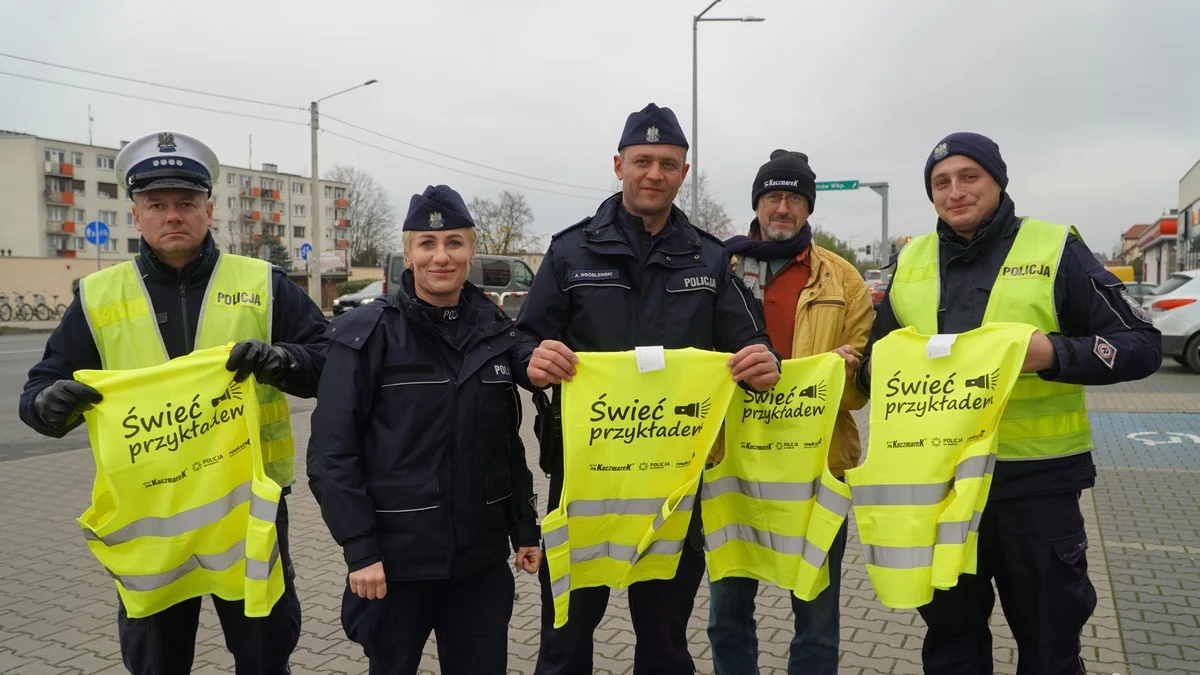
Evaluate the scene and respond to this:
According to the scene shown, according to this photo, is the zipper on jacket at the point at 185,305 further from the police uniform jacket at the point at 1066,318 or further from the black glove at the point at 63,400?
the police uniform jacket at the point at 1066,318

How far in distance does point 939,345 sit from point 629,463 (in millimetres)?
1124

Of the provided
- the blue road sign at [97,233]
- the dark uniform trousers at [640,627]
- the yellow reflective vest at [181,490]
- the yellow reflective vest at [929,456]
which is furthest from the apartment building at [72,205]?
the yellow reflective vest at [929,456]

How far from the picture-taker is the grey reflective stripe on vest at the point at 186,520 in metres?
2.67

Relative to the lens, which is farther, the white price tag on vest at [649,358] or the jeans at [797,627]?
the jeans at [797,627]

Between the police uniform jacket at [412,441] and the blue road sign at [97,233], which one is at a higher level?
A: the blue road sign at [97,233]

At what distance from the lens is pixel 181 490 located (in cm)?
275

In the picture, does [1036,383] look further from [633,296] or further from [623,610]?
[623,610]

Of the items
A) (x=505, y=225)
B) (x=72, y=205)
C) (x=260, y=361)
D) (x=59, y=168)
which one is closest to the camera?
(x=260, y=361)

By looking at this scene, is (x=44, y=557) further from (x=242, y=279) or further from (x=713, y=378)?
(x=713, y=378)

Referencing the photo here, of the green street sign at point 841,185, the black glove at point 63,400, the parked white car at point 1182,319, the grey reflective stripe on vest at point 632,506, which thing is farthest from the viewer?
the green street sign at point 841,185

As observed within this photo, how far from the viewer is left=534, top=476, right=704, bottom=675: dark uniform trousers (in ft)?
9.87

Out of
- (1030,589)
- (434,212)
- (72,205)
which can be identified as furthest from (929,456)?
(72,205)

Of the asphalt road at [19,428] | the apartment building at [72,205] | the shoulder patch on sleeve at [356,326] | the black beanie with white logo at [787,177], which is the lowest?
the asphalt road at [19,428]

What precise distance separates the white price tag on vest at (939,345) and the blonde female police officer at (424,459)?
4.70 ft
